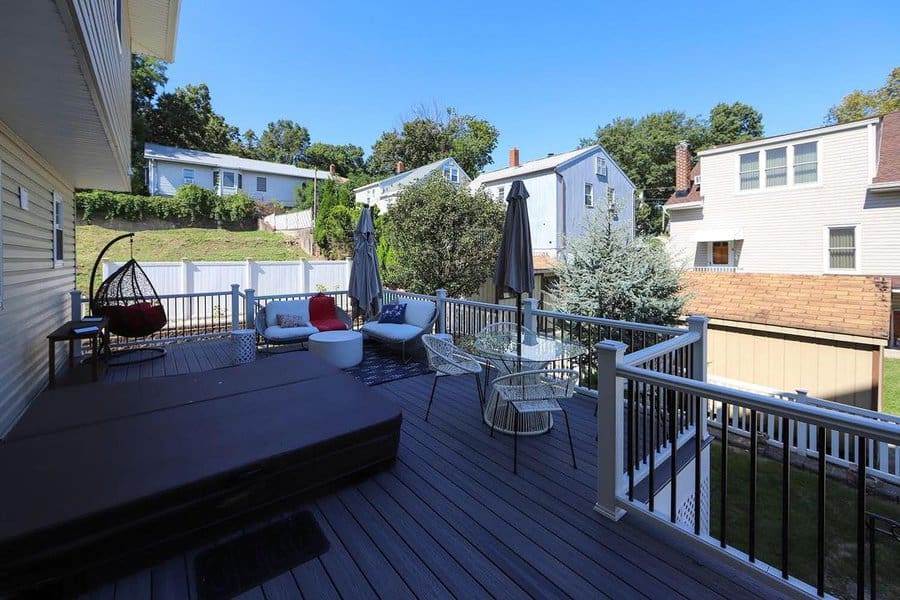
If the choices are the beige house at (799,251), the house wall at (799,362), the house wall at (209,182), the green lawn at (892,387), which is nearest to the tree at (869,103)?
the beige house at (799,251)

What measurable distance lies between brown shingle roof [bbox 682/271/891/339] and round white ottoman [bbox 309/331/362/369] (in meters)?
6.72

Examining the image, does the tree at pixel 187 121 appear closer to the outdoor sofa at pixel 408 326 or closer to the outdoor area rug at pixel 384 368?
the outdoor sofa at pixel 408 326

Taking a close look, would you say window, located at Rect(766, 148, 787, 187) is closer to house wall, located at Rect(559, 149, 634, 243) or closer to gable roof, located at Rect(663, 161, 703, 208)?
gable roof, located at Rect(663, 161, 703, 208)

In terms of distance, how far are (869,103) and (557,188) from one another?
17924 millimetres

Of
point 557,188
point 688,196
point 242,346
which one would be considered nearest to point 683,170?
point 688,196

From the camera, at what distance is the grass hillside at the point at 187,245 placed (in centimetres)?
1620

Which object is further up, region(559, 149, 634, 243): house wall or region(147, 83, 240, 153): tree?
region(147, 83, 240, 153): tree

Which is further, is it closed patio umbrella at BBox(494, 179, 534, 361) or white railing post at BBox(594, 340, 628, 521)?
closed patio umbrella at BBox(494, 179, 534, 361)

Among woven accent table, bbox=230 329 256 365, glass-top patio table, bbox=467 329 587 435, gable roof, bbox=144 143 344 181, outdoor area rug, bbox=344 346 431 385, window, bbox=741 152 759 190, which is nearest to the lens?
glass-top patio table, bbox=467 329 587 435

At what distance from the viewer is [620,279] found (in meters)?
7.99

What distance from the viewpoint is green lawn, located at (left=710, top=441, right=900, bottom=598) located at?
3.79 m

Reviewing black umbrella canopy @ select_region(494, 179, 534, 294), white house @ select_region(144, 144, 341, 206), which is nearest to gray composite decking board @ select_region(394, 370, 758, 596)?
black umbrella canopy @ select_region(494, 179, 534, 294)

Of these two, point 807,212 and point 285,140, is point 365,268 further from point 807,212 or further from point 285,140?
point 285,140

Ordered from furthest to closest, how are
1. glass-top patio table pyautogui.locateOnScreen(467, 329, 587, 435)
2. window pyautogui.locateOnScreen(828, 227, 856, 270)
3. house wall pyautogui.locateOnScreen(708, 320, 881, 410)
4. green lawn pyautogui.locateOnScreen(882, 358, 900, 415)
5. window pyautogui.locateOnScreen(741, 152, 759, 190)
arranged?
window pyautogui.locateOnScreen(741, 152, 759, 190) < window pyautogui.locateOnScreen(828, 227, 856, 270) < green lawn pyautogui.locateOnScreen(882, 358, 900, 415) < house wall pyautogui.locateOnScreen(708, 320, 881, 410) < glass-top patio table pyautogui.locateOnScreen(467, 329, 587, 435)
